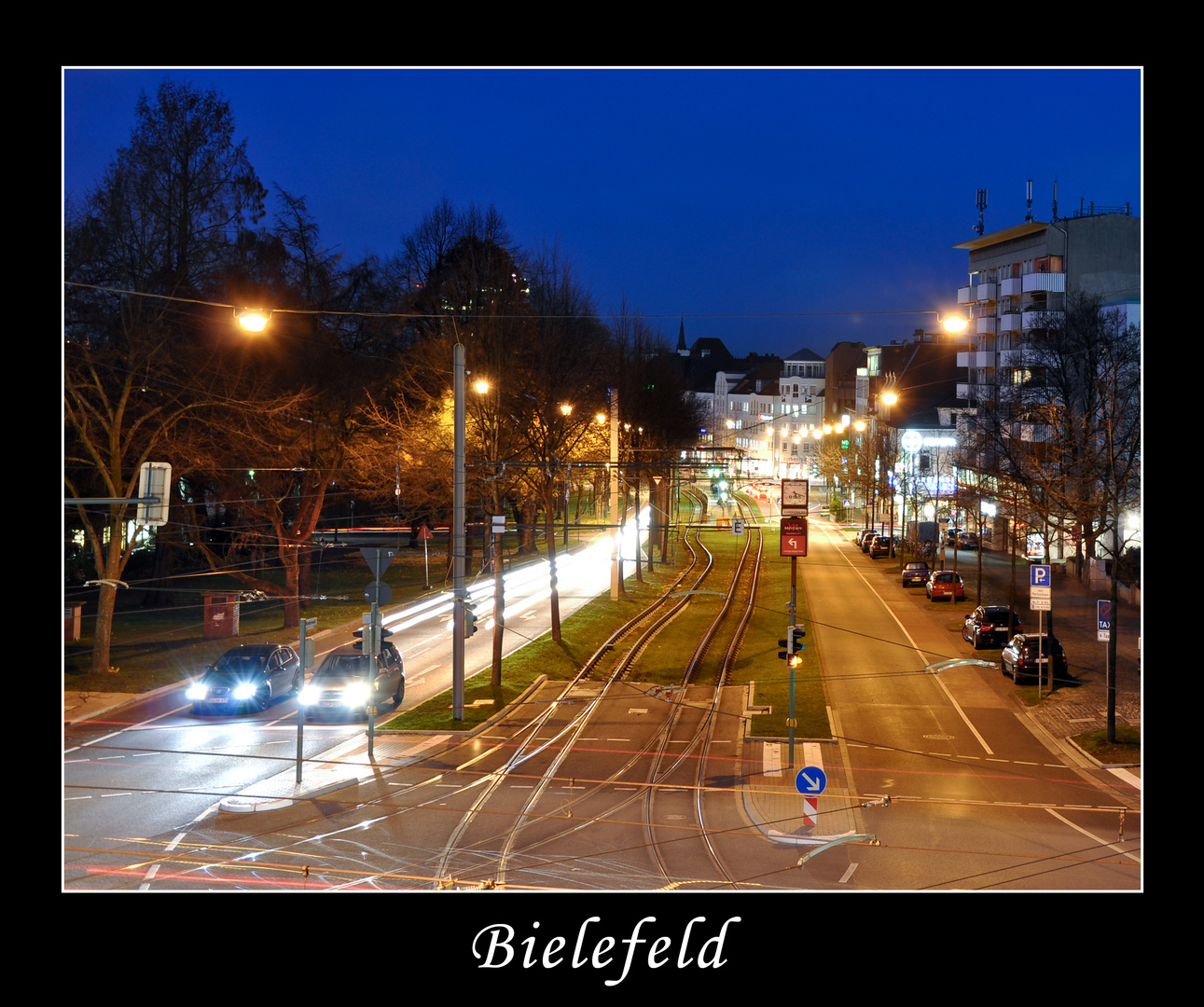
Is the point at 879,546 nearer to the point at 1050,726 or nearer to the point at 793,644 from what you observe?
the point at 1050,726

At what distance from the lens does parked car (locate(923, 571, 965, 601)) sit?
44.7 m

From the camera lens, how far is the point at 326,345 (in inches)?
1623

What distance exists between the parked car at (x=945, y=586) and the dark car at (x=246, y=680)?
1105 inches

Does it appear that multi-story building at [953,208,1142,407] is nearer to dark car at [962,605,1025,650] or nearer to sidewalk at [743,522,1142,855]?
sidewalk at [743,522,1142,855]

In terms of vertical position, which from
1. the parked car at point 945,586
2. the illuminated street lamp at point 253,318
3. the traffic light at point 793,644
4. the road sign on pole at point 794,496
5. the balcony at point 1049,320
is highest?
the balcony at point 1049,320

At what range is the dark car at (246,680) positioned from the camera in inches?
960

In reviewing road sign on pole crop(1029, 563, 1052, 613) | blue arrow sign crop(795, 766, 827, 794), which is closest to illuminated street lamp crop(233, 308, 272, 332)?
blue arrow sign crop(795, 766, 827, 794)

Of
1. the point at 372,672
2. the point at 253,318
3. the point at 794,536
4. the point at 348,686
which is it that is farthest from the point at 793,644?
the point at 253,318

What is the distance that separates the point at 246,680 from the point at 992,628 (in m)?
22.8

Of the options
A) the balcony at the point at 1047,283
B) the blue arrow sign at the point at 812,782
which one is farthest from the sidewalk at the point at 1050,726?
the balcony at the point at 1047,283

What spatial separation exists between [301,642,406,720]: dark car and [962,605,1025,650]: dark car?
1900 cm

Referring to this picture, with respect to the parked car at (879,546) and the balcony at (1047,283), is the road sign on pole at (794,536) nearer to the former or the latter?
the parked car at (879,546)

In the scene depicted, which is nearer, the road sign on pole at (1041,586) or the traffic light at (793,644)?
the traffic light at (793,644)

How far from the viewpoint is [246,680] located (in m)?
25.1
